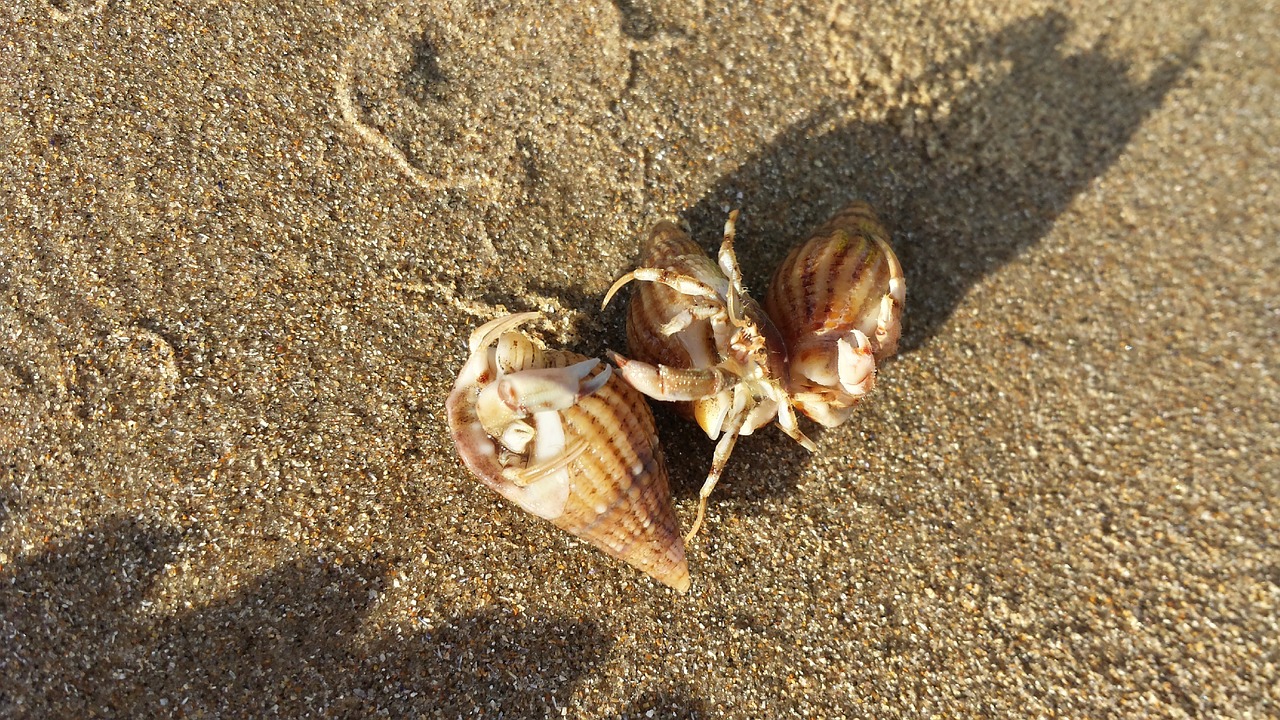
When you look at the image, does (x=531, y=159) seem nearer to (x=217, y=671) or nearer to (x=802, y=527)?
(x=802, y=527)

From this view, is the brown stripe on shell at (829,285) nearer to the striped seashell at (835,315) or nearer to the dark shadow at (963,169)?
the striped seashell at (835,315)

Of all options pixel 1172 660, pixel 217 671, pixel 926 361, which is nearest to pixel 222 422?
pixel 217 671

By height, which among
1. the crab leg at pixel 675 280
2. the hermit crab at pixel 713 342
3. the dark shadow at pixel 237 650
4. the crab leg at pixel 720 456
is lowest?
the dark shadow at pixel 237 650

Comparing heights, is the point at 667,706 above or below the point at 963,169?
below

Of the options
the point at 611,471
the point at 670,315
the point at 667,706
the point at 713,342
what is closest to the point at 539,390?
the point at 611,471

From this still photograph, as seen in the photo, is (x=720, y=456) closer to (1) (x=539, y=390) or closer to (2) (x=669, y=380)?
(2) (x=669, y=380)

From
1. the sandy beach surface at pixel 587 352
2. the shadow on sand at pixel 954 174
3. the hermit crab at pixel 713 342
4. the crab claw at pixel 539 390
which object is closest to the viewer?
the crab claw at pixel 539 390

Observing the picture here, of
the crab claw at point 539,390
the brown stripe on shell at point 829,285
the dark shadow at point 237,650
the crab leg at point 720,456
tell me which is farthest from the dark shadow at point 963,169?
the dark shadow at point 237,650

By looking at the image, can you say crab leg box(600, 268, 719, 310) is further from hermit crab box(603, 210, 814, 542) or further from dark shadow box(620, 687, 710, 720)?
dark shadow box(620, 687, 710, 720)
